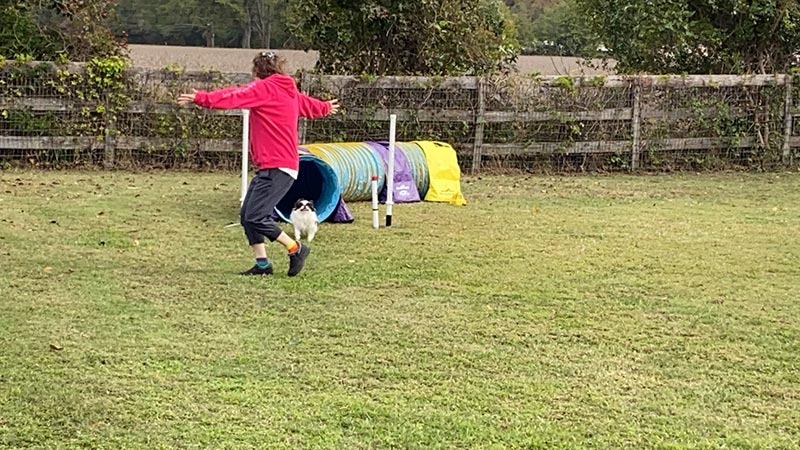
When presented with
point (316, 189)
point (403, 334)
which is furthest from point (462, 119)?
point (403, 334)

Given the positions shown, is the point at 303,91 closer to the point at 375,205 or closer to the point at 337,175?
the point at 337,175

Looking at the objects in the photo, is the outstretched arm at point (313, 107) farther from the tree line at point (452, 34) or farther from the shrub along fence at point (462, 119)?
A: the tree line at point (452, 34)

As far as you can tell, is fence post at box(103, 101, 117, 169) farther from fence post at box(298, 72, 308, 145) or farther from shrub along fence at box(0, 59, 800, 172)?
fence post at box(298, 72, 308, 145)

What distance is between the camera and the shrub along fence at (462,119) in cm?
1295

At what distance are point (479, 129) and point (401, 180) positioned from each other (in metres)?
3.49

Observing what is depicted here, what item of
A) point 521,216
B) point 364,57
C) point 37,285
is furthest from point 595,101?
point 37,285

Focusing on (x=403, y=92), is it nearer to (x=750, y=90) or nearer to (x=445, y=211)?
(x=445, y=211)

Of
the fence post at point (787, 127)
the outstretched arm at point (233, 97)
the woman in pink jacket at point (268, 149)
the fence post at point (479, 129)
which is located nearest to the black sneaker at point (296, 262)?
the woman in pink jacket at point (268, 149)

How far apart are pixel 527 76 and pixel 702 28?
347 cm

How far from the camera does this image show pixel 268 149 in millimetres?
6844

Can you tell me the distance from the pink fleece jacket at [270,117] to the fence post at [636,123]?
8.22m

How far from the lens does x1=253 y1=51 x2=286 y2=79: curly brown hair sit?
6934 mm

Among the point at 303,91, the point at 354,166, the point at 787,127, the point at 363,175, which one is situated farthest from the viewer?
the point at 787,127

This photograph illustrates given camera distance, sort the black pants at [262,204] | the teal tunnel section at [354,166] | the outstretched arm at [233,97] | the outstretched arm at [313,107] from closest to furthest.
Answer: the outstretched arm at [233,97] < the black pants at [262,204] < the outstretched arm at [313,107] < the teal tunnel section at [354,166]
